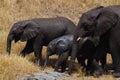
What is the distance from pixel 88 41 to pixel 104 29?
70cm

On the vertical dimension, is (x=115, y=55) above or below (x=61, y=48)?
below

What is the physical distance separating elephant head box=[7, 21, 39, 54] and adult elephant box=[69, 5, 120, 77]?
2.55 metres

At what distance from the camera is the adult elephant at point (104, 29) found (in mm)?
16375

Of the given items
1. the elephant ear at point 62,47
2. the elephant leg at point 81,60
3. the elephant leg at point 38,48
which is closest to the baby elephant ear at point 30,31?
the elephant leg at point 38,48

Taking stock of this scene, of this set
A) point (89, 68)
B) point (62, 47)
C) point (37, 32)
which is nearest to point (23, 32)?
point (37, 32)

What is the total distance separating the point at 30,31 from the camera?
1881 cm

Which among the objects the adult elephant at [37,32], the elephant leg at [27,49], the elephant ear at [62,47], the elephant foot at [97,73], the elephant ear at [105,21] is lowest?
the elephant foot at [97,73]

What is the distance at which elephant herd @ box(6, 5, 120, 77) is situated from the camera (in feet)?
53.9

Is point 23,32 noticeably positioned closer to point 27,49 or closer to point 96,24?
point 27,49

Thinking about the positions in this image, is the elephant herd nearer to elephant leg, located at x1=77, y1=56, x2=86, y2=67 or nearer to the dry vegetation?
elephant leg, located at x1=77, y1=56, x2=86, y2=67

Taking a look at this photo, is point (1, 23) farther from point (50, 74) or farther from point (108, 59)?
point (50, 74)

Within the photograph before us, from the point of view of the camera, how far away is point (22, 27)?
18891 millimetres

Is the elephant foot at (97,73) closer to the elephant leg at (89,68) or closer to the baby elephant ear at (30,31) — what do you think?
the elephant leg at (89,68)

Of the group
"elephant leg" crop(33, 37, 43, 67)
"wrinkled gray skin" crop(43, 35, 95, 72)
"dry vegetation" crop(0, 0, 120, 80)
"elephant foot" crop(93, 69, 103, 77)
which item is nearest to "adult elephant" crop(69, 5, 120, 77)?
"wrinkled gray skin" crop(43, 35, 95, 72)
